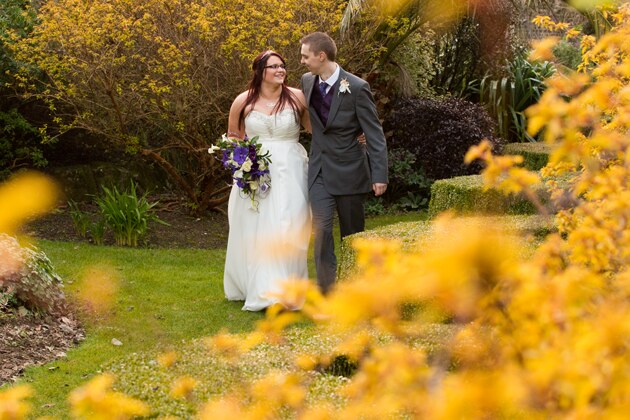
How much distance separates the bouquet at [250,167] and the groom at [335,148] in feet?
1.16

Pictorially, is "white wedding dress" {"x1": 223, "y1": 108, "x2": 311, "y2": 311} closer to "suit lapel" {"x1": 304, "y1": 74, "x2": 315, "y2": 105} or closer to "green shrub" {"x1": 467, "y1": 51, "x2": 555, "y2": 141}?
"suit lapel" {"x1": 304, "y1": 74, "x2": 315, "y2": 105}

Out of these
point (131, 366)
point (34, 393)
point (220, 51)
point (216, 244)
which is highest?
point (220, 51)

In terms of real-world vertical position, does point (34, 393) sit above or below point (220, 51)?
below

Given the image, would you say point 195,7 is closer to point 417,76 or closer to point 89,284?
point 89,284

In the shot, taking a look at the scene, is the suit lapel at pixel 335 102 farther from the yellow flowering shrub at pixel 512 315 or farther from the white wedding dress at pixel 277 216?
the yellow flowering shrub at pixel 512 315

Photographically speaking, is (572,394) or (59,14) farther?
(59,14)

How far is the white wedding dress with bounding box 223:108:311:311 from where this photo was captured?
666 centimetres

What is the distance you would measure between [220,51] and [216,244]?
2.06 metres

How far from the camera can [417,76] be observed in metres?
13.5

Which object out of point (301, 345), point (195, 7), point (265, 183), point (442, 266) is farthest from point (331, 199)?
point (442, 266)

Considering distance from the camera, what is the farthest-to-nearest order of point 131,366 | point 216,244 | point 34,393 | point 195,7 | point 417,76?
point 417,76, point 216,244, point 195,7, point 34,393, point 131,366

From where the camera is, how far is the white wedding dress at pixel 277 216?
6.66m

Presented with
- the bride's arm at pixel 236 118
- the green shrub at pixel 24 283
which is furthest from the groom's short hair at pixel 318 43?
the green shrub at pixel 24 283

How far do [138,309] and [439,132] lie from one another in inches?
247
